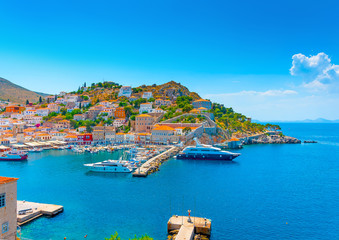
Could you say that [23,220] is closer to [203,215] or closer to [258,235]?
[203,215]

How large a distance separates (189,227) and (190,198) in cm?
892

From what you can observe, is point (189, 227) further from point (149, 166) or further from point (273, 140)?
point (273, 140)

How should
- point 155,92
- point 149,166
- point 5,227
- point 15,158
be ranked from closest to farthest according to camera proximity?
point 5,227
point 149,166
point 15,158
point 155,92

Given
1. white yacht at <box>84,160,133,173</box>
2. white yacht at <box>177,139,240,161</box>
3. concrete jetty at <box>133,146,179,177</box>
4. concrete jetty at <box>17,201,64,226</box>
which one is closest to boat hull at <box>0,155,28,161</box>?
white yacht at <box>84,160,133,173</box>

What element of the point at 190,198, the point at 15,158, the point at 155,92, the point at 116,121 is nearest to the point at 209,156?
the point at 190,198

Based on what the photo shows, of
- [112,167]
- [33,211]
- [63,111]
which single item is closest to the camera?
[33,211]

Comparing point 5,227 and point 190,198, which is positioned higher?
point 5,227

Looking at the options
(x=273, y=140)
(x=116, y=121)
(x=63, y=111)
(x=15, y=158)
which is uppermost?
(x=63, y=111)

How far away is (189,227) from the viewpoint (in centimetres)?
1992

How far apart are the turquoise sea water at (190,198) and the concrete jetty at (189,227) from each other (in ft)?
2.38

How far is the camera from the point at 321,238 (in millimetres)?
20281

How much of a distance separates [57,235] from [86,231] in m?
2.15

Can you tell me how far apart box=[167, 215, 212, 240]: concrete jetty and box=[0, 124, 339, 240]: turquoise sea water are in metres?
0.73

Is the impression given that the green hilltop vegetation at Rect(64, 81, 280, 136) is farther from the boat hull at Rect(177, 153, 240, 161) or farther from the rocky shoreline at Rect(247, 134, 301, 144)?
the boat hull at Rect(177, 153, 240, 161)
